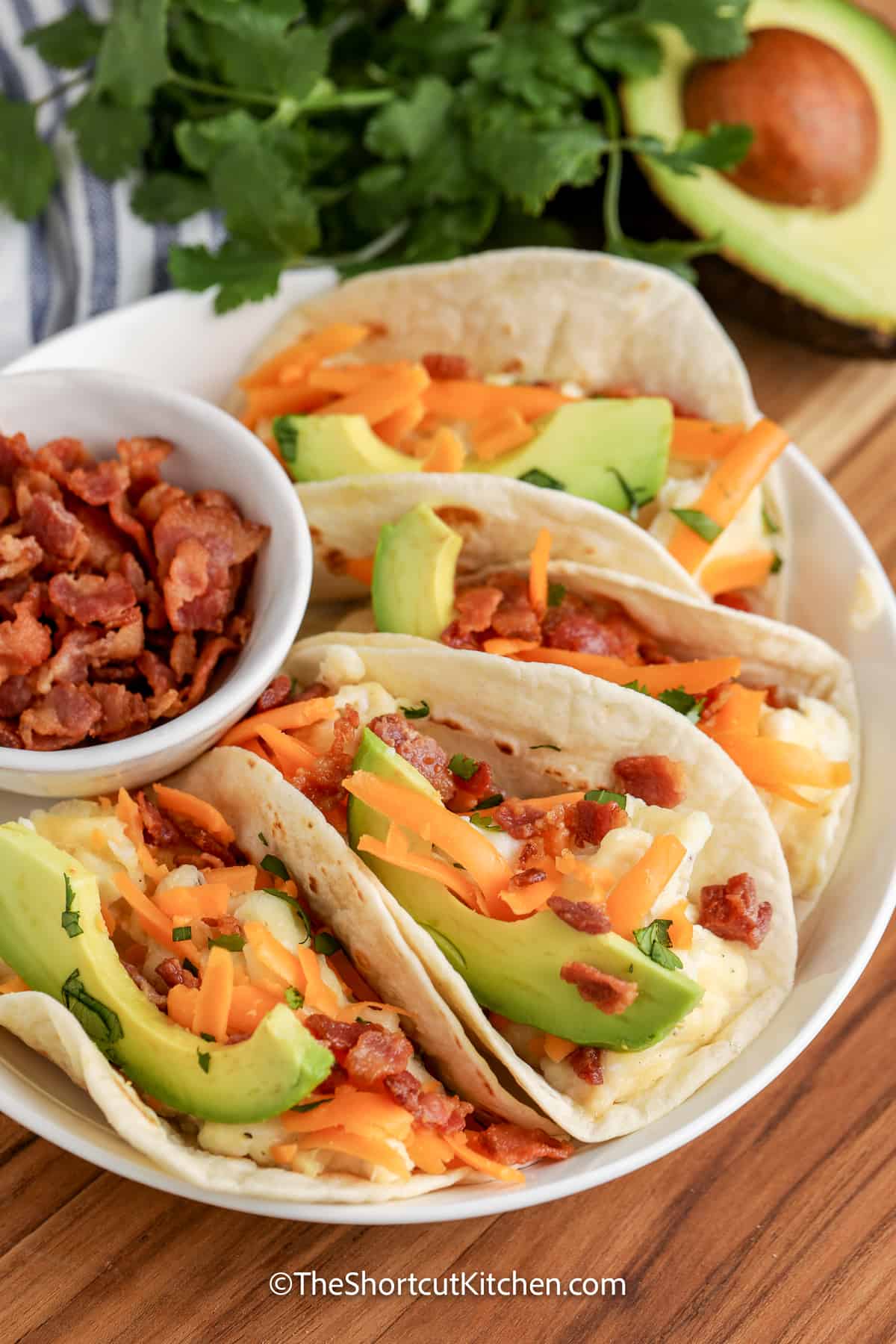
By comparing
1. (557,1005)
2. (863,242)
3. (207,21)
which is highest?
(207,21)

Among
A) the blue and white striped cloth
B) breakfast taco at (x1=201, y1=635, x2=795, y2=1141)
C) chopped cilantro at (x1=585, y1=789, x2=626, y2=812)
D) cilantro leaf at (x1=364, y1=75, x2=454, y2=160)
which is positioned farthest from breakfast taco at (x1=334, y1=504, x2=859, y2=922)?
the blue and white striped cloth

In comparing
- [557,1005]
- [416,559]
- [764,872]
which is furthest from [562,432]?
[557,1005]

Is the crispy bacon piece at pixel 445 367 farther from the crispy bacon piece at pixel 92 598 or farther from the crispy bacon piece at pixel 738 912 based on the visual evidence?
the crispy bacon piece at pixel 738 912

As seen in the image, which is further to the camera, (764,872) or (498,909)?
(764,872)

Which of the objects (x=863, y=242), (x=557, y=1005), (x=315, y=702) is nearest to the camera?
(x=557, y=1005)

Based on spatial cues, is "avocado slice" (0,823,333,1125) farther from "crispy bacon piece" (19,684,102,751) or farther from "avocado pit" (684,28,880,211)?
"avocado pit" (684,28,880,211)

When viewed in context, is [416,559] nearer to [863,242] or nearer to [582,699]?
[582,699]
